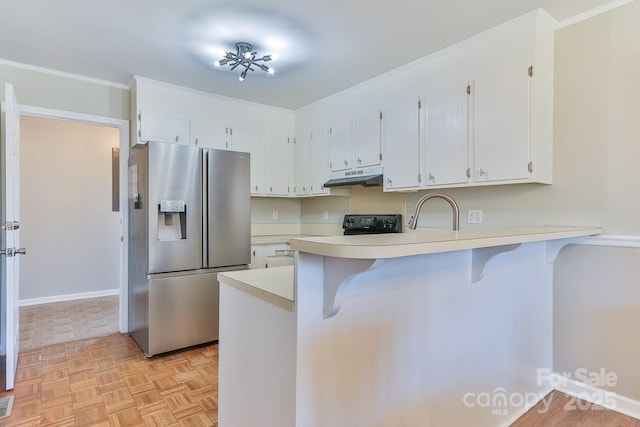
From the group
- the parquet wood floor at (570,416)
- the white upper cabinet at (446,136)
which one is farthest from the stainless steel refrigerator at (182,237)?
the parquet wood floor at (570,416)

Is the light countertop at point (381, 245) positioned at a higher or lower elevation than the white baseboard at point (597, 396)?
higher

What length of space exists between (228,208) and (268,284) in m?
1.97

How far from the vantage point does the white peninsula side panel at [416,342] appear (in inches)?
43.4

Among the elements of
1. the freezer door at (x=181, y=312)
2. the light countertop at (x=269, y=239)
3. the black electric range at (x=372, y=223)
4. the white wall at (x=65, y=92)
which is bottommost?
the freezer door at (x=181, y=312)

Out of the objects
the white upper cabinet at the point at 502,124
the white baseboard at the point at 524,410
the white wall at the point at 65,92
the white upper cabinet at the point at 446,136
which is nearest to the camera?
the white baseboard at the point at 524,410

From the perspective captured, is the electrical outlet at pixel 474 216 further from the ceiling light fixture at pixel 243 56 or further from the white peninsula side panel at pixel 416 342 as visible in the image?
the ceiling light fixture at pixel 243 56

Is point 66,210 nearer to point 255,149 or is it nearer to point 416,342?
point 255,149

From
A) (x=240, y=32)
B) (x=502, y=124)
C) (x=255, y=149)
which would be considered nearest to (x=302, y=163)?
(x=255, y=149)

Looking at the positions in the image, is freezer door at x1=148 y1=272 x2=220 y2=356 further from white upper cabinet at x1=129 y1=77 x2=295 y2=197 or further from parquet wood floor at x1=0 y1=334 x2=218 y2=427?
white upper cabinet at x1=129 y1=77 x2=295 y2=197

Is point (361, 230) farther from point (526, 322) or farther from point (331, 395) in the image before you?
point (331, 395)

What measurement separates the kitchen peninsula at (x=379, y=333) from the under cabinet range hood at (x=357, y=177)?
1457 millimetres

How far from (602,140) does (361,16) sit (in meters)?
1.69

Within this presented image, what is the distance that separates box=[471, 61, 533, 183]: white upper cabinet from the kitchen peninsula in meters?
0.60

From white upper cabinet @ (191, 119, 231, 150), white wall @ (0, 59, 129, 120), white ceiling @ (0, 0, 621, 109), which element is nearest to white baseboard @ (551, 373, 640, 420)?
white ceiling @ (0, 0, 621, 109)
